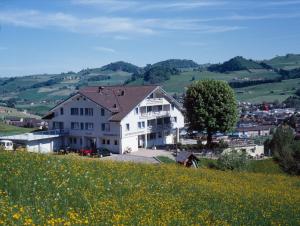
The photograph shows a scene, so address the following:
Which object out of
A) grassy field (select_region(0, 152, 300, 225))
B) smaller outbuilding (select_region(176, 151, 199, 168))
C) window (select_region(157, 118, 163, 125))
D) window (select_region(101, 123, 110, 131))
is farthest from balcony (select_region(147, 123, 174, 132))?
grassy field (select_region(0, 152, 300, 225))

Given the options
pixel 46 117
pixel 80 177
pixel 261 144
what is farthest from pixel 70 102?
pixel 80 177

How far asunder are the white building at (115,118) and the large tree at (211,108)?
17.4 ft

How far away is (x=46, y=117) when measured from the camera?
6988 centimetres

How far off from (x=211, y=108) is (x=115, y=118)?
14.2 metres

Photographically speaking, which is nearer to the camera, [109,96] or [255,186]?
[255,186]

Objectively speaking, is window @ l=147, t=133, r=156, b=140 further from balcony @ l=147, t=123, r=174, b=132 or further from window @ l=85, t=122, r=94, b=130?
window @ l=85, t=122, r=94, b=130

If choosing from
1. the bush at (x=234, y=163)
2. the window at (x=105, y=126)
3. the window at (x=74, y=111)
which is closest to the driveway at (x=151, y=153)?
the window at (x=105, y=126)

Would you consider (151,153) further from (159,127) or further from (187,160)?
(187,160)

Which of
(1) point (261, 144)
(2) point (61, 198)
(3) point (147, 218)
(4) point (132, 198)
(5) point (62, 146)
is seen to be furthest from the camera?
(1) point (261, 144)

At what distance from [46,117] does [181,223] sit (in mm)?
58367

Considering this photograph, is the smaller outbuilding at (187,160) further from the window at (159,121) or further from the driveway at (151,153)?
the window at (159,121)

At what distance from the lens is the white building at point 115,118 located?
63406 millimetres

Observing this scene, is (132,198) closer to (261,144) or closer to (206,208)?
(206,208)

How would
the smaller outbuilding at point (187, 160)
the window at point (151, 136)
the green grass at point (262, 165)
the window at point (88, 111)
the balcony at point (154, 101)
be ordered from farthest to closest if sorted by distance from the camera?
the window at point (151, 136)
the balcony at point (154, 101)
the window at point (88, 111)
the green grass at point (262, 165)
the smaller outbuilding at point (187, 160)
